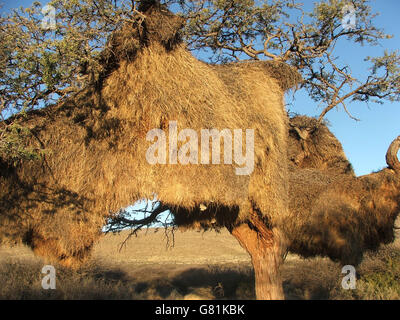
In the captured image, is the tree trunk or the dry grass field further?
the dry grass field

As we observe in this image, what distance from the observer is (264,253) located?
35.3 feet

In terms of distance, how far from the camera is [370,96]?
14.1 m

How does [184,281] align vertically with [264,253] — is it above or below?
below

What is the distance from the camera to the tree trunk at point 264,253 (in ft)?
34.4

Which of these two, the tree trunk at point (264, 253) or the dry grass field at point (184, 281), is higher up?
the tree trunk at point (264, 253)

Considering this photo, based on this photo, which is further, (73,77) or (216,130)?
(216,130)

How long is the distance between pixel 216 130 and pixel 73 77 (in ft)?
9.79

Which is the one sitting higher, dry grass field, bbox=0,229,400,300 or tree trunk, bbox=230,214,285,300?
tree trunk, bbox=230,214,285,300

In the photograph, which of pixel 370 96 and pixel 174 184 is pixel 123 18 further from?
pixel 370 96

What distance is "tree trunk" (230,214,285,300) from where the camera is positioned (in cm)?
1048

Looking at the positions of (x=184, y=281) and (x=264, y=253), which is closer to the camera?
(x=264, y=253)

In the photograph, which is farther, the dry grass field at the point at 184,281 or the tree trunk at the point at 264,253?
the dry grass field at the point at 184,281

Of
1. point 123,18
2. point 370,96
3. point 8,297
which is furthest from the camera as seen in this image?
point 370,96

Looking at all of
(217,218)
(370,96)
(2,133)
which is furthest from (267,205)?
(370,96)
